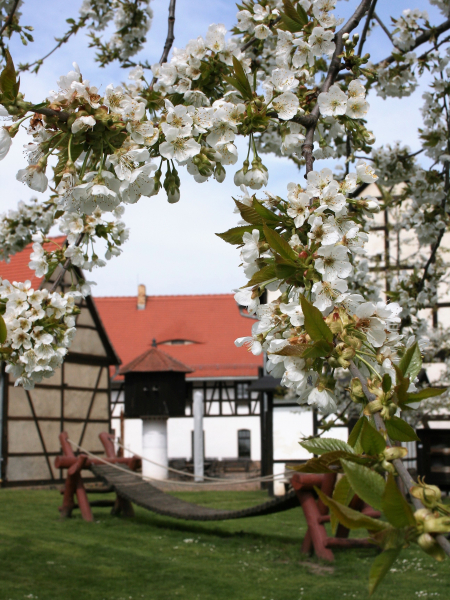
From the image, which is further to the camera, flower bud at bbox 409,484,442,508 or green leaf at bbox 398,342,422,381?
green leaf at bbox 398,342,422,381

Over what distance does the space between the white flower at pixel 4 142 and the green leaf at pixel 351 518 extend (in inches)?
37.5

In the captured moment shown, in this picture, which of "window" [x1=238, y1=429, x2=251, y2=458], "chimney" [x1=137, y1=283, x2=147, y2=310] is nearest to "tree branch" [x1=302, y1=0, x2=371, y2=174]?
"window" [x1=238, y1=429, x2=251, y2=458]

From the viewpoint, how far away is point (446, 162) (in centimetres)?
357

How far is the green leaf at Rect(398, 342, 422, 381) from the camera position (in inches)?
38.0

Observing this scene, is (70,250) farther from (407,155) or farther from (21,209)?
(407,155)

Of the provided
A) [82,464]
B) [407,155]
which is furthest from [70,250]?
[82,464]

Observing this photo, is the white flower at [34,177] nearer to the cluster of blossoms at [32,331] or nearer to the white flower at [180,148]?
the white flower at [180,148]

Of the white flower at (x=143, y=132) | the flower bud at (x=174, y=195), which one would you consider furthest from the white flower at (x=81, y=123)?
the flower bud at (x=174, y=195)

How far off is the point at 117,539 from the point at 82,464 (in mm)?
1498

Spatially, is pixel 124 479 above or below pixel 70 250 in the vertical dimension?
below

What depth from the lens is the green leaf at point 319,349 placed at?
41.1 inches

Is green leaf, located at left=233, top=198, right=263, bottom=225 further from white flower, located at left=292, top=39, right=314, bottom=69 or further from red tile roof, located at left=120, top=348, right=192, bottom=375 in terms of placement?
red tile roof, located at left=120, top=348, right=192, bottom=375

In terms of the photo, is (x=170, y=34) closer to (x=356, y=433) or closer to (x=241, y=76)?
(x=241, y=76)

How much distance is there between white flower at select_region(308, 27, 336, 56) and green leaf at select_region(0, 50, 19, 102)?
0.92m
